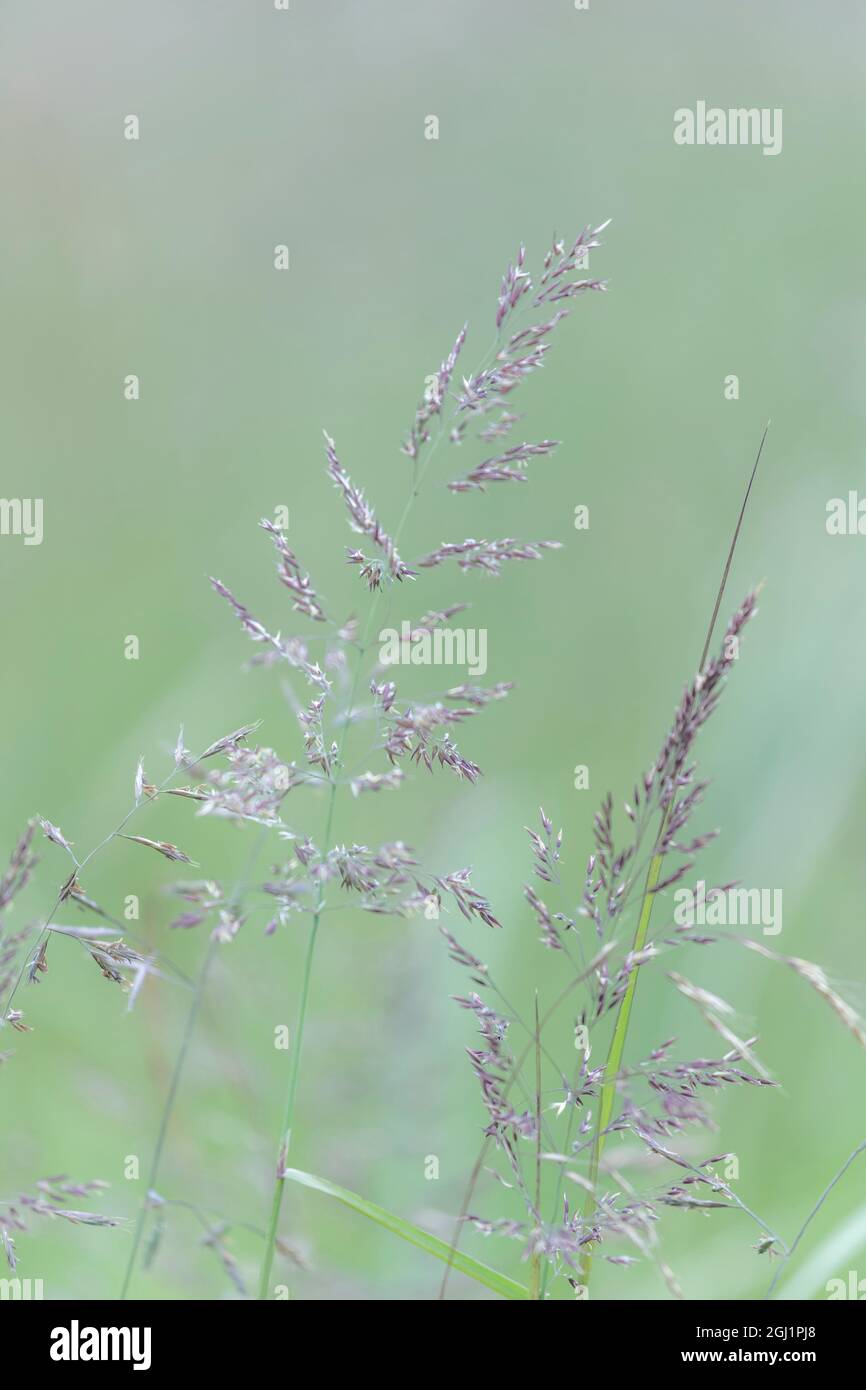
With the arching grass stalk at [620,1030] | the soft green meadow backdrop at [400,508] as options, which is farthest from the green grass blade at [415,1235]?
the soft green meadow backdrop at [400,508]

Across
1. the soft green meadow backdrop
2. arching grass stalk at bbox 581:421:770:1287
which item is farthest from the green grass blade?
the soft green meadow backdrop

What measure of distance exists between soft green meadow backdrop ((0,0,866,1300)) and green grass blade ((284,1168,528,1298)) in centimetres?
38

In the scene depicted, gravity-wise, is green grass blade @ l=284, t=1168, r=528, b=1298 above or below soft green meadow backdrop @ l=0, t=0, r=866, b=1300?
below

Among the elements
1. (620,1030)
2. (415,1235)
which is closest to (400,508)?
(620,1030)

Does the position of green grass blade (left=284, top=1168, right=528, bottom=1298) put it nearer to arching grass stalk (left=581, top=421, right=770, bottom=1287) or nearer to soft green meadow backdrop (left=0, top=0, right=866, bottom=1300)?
arching grass stalk (left=581, top=421, right=770, bottom=1287)

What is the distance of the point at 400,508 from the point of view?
3824 millimetres

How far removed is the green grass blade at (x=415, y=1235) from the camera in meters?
0.95

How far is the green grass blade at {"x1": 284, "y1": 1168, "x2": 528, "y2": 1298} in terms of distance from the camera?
3.10ft

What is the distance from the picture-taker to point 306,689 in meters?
3.25

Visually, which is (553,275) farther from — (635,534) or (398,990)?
(635,534)

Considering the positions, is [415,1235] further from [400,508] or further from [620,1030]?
[400,508]

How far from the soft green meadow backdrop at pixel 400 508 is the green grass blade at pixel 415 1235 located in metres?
0.38

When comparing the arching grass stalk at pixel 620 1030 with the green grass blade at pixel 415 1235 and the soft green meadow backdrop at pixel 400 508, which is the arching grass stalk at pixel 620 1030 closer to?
the green grass blade at pixel 415 1235
